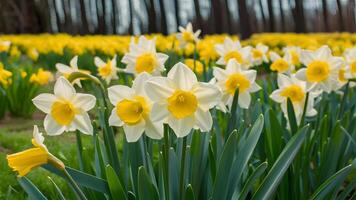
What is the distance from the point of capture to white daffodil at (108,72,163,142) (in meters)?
1.28

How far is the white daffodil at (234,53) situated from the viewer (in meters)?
2.46

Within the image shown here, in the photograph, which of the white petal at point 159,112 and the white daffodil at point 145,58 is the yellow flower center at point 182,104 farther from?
the white daffodil at point 145,58

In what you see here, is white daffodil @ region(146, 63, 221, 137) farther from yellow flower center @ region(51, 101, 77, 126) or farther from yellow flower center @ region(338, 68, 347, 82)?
yellow flower center @ region(338, 68, 347, 82)

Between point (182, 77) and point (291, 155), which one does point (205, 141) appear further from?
point (182, 77)

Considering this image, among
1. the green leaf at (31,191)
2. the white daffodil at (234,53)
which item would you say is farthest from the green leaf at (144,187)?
the white daffodil at (234,53)

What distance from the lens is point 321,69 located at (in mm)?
1991

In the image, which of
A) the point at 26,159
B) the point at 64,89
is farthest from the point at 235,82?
the point at 26,159

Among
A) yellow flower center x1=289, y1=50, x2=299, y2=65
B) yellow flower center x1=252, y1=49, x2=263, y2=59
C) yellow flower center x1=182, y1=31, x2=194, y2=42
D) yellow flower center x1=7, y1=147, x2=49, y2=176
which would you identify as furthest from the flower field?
yellow flower center x1=182, y1=31, x2=194, y2=42

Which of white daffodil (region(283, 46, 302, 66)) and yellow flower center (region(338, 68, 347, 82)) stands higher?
white daffodil (region(283, 46, 302, 66))

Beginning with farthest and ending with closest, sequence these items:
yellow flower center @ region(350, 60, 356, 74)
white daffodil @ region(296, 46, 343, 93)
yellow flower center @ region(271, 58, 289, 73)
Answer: yellow flower center @ region(271, 58, 289, 73) < yellow flower center @ region(350, 60, 356, 74) < white daffodil @ region(296, 46, 343, 93)

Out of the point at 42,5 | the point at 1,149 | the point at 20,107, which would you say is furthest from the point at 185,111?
the point at 42,5

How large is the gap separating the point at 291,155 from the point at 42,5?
18.5m

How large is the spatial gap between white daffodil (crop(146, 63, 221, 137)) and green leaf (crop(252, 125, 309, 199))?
13.7 inches

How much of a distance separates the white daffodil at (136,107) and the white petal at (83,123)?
182 millimetres
